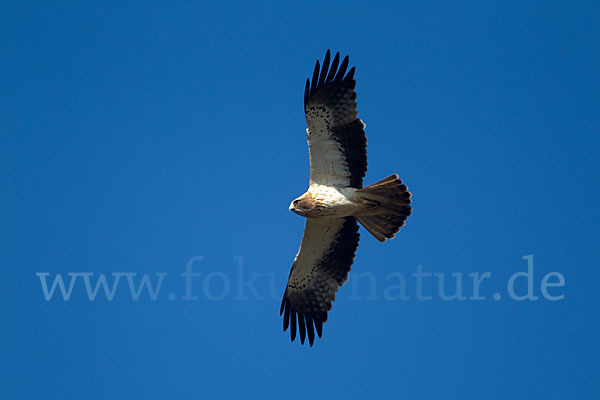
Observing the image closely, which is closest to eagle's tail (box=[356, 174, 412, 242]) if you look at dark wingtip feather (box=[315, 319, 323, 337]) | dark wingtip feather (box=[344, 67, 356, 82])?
dark wingtip feather (box=[344, 67, 356, 82])

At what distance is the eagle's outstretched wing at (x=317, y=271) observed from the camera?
1119cm

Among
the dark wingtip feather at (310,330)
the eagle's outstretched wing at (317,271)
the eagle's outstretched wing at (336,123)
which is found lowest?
the dark wingtip feather at (310,330)

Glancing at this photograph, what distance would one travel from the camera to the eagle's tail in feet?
33.7

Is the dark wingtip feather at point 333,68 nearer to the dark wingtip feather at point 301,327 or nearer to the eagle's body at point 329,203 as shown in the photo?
the eagle's body at point 329,203

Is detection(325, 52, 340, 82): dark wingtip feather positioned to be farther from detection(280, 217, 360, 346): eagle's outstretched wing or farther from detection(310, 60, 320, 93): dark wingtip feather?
detection(280, 217, 360, 346): eagle's outstretched wing

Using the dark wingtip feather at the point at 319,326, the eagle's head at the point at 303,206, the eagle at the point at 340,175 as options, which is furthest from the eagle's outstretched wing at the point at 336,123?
the dark wingtip feather at the point at 319,326

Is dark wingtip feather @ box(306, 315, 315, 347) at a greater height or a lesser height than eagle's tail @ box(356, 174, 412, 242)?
lesser

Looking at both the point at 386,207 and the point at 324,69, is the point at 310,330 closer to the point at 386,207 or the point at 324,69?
the point at 386,207

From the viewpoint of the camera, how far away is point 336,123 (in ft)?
33.7

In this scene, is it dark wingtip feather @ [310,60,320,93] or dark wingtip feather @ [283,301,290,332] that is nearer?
dark wingtip feather @ [310,60,320,93]

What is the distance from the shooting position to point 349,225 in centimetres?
1116

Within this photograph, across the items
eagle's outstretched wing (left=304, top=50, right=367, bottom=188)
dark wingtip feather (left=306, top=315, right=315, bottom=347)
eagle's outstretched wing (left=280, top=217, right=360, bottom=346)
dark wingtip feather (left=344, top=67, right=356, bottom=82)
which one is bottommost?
dark wingtip feather (left=306, top=315, right=315, bottom=347)

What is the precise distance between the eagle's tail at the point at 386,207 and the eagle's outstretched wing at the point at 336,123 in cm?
30

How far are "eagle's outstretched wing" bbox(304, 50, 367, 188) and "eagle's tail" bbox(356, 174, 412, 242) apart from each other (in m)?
0.30
